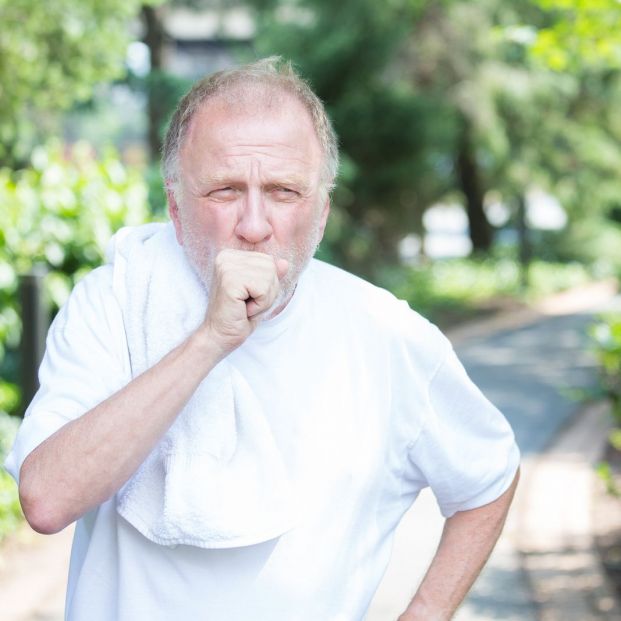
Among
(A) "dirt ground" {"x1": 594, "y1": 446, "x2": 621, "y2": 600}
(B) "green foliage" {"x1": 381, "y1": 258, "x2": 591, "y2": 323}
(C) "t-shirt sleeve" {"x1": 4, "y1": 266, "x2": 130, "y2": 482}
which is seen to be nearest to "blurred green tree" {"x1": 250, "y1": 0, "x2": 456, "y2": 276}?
(B) "green foliage" {"x1": 381, "y1": 258, "x2": 591, "y2": 323}

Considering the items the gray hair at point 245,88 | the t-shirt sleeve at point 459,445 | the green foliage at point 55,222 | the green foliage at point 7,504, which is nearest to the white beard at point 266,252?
the gray hair at point 245,88

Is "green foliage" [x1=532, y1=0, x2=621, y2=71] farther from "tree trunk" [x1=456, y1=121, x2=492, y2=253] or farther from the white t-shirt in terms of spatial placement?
"tree trunk" [x1=456, y1=121, x2=492, y2=253]

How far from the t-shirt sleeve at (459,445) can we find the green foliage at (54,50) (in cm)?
766

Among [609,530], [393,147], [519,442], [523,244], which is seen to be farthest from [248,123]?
[523,244]

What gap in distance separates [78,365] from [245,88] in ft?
1.82

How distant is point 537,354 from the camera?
14641 millimetres

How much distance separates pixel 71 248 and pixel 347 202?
30.6 feet

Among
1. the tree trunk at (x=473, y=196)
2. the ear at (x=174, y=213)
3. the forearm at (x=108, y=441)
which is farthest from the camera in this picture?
the tree trunk at (x=473, y=196)

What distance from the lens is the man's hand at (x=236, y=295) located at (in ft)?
5.38

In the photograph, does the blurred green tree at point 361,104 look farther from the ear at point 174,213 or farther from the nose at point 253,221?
the nose at point 253,221

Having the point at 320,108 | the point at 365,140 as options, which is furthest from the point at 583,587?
the point at 365,140

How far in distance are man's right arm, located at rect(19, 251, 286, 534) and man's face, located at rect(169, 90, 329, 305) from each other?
4.6 inches

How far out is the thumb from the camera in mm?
1757

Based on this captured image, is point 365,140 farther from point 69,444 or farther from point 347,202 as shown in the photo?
point 69,444
